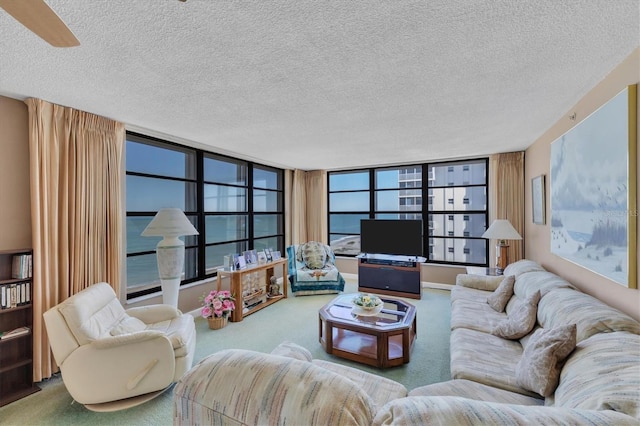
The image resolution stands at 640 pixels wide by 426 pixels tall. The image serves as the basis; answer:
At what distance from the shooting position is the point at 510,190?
14.3 feet

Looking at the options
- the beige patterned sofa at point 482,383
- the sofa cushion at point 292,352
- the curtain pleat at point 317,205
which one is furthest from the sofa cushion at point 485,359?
the curtain pleat at point 317,205

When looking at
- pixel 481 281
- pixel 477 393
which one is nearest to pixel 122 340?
pixel 477 393

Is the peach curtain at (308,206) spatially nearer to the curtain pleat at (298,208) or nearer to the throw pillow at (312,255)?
the curtain pleat at (298,208)

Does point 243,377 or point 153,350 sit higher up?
point 243,377

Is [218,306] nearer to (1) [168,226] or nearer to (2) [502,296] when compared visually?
(1) [168,226]

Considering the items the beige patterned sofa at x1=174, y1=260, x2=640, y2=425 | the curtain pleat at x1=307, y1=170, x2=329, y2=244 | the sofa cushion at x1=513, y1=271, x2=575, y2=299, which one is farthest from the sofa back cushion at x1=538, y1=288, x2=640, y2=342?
the curtain pleat at x1=307, y1=170, x2=329, y2=244

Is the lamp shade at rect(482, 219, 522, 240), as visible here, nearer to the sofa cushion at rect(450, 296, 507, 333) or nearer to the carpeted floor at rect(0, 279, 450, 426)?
the sofa cushion at rect(450, 296, 507, 333)

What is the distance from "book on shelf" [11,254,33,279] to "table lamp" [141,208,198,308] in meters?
0.84

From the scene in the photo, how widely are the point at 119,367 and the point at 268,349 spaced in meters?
1.34

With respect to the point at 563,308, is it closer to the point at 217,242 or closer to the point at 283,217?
the point at 217,242

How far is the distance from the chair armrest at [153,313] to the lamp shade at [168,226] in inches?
29.3

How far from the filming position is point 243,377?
904 millimetres

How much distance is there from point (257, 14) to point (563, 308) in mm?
2716

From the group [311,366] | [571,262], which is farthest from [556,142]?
[311,366]
